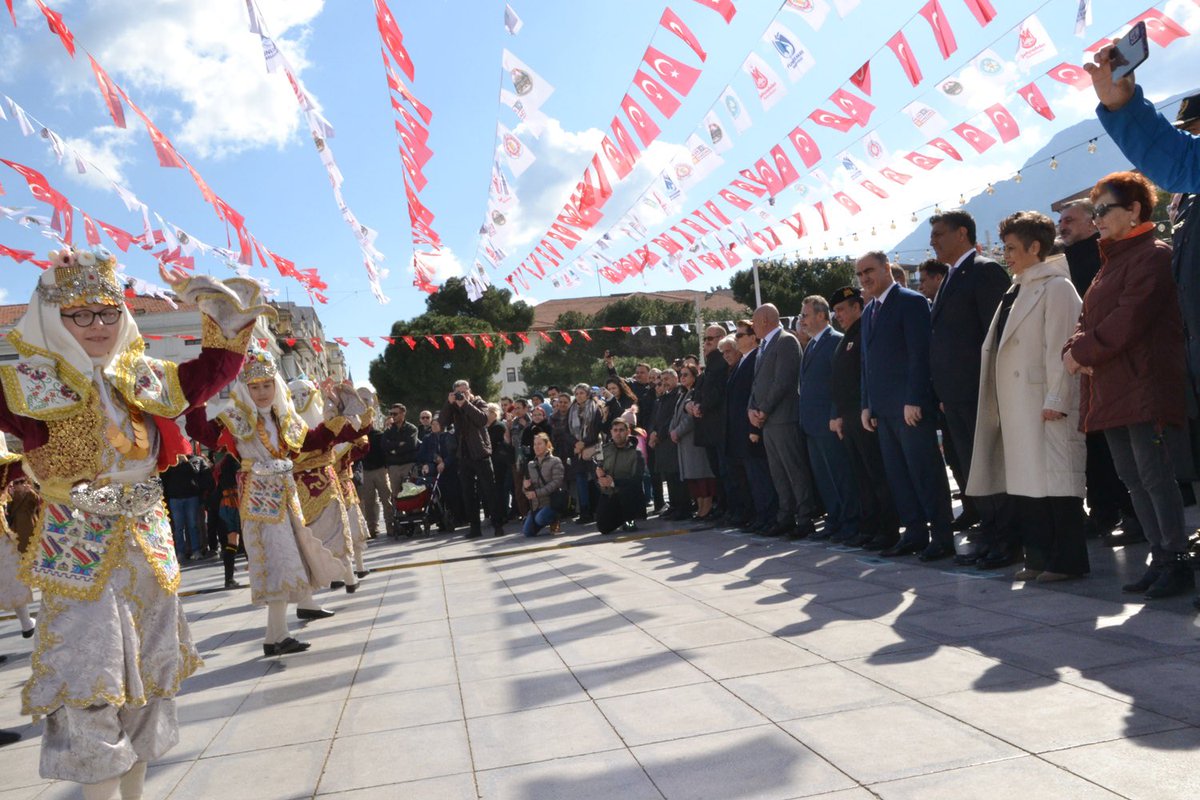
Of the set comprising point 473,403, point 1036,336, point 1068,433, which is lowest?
point 1068,433

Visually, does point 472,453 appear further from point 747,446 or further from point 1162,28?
point 1162,28

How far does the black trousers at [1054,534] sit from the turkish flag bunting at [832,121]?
232 inches

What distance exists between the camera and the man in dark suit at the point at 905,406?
254 inches

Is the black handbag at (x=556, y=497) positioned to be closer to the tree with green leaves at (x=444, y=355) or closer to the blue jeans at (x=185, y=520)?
the blue jeans at (x=185, y=520)

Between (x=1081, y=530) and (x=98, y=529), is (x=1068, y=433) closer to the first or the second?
(x=1081, y=530)

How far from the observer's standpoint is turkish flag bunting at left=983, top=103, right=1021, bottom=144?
9452 millimetres

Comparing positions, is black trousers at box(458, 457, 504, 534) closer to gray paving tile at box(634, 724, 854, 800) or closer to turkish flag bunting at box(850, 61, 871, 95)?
turkish flag bunting at box(850, 61, 871, 95)

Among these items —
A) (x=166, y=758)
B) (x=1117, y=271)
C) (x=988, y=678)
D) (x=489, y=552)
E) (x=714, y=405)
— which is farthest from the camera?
(x=489, y=552)

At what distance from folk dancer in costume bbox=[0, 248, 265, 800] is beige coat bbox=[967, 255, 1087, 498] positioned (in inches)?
169

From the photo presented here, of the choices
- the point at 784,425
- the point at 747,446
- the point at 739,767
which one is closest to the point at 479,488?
the point at 747,446

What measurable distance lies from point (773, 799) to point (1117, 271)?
3.48 meters

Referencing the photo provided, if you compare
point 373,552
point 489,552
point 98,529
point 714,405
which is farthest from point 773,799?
point 373,552

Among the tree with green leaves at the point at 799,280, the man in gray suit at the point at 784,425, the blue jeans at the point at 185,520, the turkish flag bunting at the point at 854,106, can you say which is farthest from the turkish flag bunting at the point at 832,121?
the tree with green leaves at the point at 799,280

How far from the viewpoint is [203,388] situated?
3.73m
